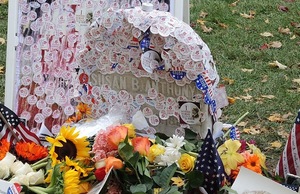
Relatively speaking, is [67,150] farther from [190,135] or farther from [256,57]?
[256,57]

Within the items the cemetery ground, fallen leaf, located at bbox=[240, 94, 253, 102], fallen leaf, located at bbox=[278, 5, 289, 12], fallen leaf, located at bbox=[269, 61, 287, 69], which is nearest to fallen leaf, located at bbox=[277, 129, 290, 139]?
the cemetery ground

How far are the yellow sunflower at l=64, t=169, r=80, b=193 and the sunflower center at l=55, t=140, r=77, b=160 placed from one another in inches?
3.0

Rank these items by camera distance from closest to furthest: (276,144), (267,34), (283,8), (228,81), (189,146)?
(189,146)
(276,144)
(228,81)
(267,34)
(283,8)

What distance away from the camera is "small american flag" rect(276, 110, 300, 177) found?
1.96m

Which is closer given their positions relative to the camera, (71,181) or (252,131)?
(71,181)

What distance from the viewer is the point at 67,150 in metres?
1.68

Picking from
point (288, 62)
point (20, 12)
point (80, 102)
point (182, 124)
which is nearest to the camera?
point (182, 124)

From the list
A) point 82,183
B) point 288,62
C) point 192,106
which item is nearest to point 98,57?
point 192,106

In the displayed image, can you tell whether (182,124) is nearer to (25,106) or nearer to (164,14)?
(164,14)

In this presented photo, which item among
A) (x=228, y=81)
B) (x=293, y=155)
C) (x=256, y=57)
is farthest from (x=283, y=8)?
(x=293, y=155)

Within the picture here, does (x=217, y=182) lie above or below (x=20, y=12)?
below

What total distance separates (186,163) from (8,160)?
0.49 meters

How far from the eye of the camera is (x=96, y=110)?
2188 millimetres

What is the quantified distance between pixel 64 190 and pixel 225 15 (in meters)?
4.01
